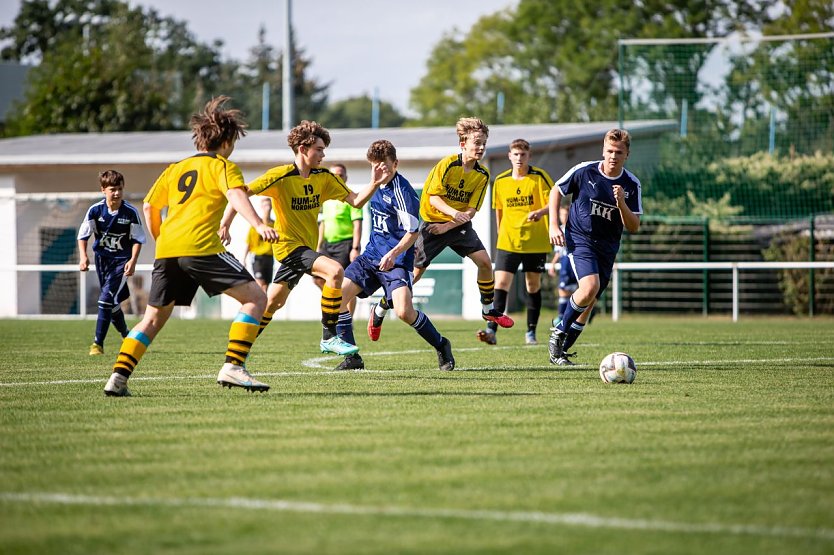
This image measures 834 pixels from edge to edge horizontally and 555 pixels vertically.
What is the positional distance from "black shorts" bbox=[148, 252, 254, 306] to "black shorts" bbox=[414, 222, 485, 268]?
4.11m

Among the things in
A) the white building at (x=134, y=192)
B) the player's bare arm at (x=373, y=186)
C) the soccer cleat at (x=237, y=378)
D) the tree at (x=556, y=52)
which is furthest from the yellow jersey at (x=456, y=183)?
the tree at (x=556, y=52)

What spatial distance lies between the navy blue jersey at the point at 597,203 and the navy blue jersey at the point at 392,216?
138 cm

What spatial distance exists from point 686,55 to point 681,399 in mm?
19551

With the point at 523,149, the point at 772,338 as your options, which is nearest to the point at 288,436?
the point at 523,149

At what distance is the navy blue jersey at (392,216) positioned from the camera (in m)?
10.5

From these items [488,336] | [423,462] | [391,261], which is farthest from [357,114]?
[423,462]

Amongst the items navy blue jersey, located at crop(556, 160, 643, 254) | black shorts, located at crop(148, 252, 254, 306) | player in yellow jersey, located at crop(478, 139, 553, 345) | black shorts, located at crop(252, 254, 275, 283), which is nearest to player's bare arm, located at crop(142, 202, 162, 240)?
black shorts, located at crop(148, 252, 254, 306)

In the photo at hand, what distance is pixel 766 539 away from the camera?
4254 mm

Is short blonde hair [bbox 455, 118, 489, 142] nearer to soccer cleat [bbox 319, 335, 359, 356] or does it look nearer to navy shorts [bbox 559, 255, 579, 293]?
soccer cleat [bbox 319, 335, 359, 356]

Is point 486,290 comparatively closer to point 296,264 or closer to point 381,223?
point 381,223

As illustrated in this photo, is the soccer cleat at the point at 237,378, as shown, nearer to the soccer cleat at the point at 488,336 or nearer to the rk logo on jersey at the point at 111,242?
the soccer cleat at the point at 488,336

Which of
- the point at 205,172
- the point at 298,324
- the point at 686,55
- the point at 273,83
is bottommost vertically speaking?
the point at 298,324

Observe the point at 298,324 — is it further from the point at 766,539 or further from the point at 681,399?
the point at 766,539

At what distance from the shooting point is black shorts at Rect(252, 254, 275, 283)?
1889cm
